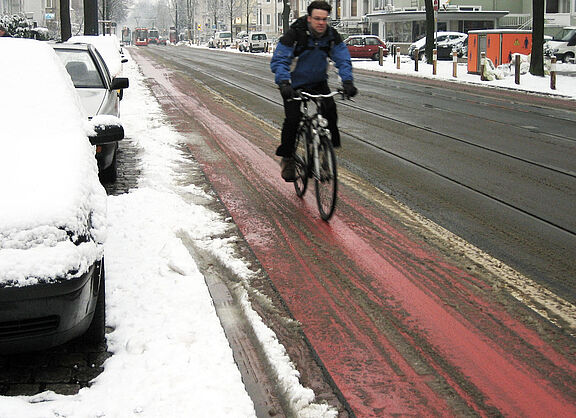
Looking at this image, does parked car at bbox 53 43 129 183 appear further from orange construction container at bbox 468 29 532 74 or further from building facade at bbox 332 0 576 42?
building facade at bbox 332 0 576 42

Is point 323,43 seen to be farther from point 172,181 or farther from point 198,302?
point 198,302

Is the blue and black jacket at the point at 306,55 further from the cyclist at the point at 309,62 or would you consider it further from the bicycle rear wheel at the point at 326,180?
the bicycle rear wheel at the point at 326,180

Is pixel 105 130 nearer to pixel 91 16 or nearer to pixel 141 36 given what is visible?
pixel 91 16

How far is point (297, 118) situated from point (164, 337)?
11.5 ft

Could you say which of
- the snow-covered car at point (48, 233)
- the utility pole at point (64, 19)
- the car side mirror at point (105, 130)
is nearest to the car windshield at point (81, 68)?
the car side mirror at point (105, 130)

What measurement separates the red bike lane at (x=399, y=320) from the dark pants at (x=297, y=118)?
1.95 ft

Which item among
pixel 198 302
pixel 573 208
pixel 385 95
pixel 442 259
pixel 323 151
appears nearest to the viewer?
pixel 198 302

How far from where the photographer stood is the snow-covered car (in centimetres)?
341

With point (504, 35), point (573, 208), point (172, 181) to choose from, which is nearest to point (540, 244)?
point (573, 208)

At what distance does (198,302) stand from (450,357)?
62.3 inches

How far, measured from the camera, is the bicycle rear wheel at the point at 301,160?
719 cm

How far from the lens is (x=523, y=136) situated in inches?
476

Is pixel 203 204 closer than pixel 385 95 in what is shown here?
Yes

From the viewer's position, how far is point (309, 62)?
695 cm
